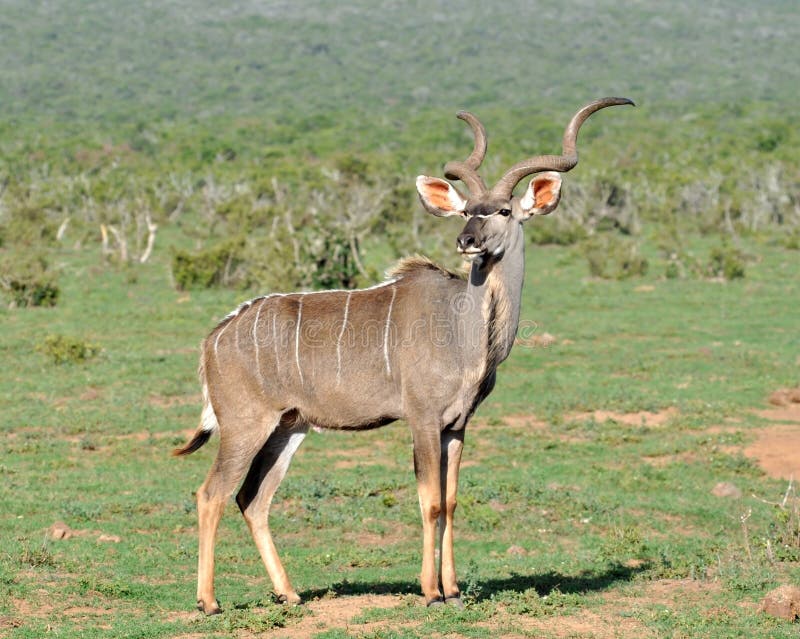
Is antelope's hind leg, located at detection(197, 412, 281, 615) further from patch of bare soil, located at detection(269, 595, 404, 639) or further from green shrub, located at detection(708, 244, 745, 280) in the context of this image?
green shrub, located at detection(708, 244, 745, 280)

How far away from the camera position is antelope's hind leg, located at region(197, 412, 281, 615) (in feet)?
23.9

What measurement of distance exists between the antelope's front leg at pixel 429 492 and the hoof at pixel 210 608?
1153 millimetres

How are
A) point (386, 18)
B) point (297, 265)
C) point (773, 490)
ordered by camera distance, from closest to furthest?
point (773, 490) < point (297, 265) < point (386, 18)

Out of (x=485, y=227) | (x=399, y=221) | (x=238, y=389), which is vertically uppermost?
(x=485, y=227)

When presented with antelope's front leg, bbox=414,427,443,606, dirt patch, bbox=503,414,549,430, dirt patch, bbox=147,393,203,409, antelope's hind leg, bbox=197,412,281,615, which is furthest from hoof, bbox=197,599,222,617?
dirt patch, bbox=147,393,203,409

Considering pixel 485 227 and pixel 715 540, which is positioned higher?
pixel 485 227

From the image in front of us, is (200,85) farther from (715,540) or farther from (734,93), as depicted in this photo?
(715,540)

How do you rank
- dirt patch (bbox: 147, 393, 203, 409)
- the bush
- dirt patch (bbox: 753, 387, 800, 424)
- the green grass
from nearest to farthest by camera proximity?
the green grass, dirt patch (bbox: 753, 387, 800, 424), dirt patch (bbox: 147, 393, 203, 409), the bush

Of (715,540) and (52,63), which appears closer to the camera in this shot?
(715,540)

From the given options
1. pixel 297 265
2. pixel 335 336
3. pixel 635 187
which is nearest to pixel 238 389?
pixel 335 336

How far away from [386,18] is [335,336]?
12506cm

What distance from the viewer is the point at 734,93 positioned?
3809 inches

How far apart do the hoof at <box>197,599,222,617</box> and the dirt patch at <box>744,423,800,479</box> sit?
6175 mm

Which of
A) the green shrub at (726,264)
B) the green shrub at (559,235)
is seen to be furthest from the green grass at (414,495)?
the green shrub at (559,235)
